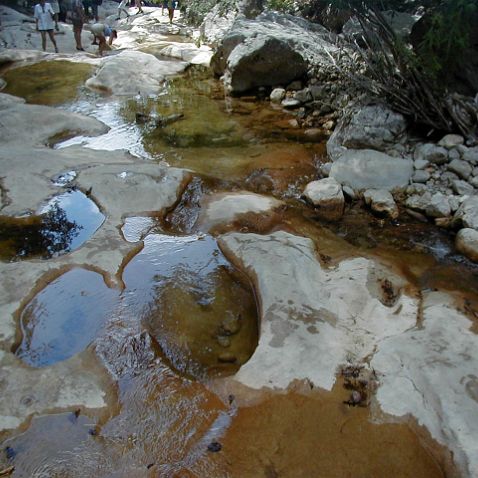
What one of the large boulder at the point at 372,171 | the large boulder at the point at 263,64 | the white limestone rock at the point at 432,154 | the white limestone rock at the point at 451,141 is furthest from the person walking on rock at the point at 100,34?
the white limestone rock at the point at 451,141

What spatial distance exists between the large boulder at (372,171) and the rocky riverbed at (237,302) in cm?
3

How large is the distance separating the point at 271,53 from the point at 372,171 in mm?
5745

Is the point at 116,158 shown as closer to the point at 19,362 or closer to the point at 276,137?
the point at 276,137

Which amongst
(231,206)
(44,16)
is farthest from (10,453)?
(44,16)

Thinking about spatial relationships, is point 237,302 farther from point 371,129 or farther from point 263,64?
point 263,64

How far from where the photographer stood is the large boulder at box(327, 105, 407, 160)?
7527 millimetres

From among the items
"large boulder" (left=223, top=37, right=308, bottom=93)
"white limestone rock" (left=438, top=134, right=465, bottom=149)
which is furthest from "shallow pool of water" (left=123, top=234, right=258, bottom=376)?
"large boulder" (left=223, top=37, right=308, bottom=93)

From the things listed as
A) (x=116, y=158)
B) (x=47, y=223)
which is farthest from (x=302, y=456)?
(x=116, y=158)

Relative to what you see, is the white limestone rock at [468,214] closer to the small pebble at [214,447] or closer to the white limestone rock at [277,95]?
the small pebble at [214,447]

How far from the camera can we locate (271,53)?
11102 mm

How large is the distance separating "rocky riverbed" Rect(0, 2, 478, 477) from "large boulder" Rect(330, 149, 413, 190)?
26mm

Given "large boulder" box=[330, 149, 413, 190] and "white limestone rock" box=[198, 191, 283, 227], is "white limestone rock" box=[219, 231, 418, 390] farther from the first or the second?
"large boulder" box=[330, 149, 413, 190]

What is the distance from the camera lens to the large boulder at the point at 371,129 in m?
7.53

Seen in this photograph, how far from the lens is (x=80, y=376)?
3609mm
